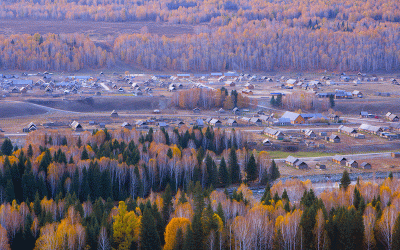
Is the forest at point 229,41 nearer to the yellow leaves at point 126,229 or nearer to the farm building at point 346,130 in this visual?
the farm building at point 346,130

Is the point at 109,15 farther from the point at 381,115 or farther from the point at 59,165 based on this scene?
the point at 59,165

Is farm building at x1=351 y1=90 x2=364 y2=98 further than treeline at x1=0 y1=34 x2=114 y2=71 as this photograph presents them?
No

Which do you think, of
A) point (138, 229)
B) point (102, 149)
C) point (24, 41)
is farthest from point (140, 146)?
point (24, 41)

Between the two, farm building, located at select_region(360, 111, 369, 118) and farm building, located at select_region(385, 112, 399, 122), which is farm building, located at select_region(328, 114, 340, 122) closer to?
farm building, located at select_region(360, 111, 369, 118)

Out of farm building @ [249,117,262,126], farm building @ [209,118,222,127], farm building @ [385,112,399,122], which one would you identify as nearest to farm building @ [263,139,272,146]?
farm building @ [209,118,222,127]

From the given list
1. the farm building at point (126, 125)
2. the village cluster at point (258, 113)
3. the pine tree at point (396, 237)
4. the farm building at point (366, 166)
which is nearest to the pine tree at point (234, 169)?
the village cluster at point (258, 113)
